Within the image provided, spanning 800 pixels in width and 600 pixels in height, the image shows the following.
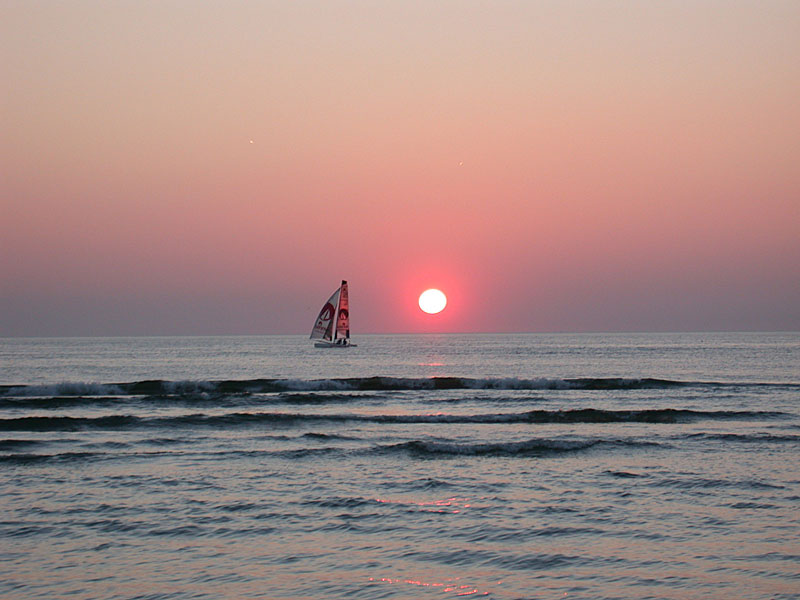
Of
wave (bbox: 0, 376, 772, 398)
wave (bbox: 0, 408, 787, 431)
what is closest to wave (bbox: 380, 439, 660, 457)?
wave (bbox: 0, 408, 787, 431)

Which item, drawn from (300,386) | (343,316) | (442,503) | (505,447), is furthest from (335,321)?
(442,503)

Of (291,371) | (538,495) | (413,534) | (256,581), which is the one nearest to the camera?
(256,581)

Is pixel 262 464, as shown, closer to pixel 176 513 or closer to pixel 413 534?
pixel 176 513

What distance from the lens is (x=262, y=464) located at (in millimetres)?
20594

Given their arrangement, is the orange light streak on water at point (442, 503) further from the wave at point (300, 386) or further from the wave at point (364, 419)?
the wave at point (300, 386)

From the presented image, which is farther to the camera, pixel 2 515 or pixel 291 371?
pixel 291 371

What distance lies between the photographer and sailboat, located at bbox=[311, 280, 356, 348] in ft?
407

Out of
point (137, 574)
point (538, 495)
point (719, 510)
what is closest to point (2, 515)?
point (137, 574)

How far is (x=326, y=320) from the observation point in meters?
129

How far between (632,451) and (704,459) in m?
2.03

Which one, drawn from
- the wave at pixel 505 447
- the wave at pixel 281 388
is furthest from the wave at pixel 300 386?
the wave at pixel 505 447

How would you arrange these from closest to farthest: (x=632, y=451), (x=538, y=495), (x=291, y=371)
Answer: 1. (x=538, y=495)
2. (x=632, y=451)
3. (x=291, y=371)

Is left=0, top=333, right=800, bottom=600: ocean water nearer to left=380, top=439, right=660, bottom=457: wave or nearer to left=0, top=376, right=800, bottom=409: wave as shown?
left=380, top=439, right=660, bottom=457: wave

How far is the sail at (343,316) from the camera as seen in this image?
123m
